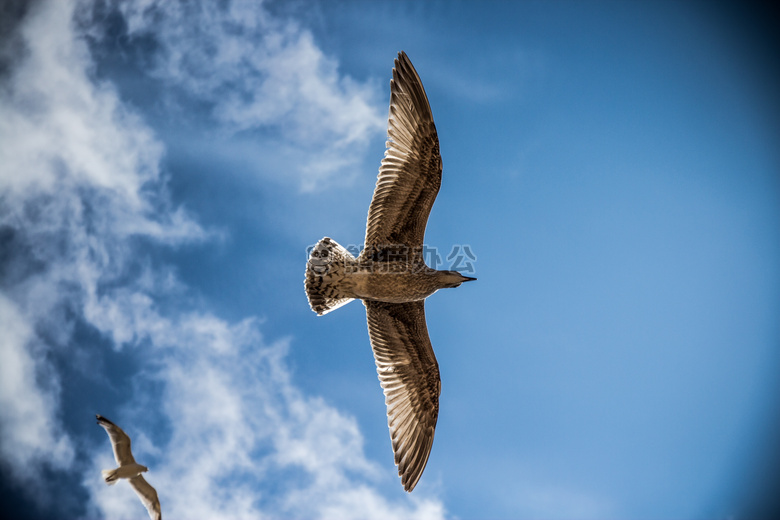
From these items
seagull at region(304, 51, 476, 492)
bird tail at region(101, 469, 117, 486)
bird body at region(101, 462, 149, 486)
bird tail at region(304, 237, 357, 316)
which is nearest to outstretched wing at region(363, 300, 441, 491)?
seagull at region(304, 51, 476, 492)

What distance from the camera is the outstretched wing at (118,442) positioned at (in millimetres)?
7160

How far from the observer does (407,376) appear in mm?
9203

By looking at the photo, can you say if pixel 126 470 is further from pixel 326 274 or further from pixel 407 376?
pixel 407 376

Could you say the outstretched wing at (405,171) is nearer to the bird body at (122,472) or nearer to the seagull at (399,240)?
the seagull at (399,240)

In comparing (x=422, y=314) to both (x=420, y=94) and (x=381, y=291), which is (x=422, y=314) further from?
(x=420, y=94)

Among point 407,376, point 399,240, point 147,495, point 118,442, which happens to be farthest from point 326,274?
point 147,495

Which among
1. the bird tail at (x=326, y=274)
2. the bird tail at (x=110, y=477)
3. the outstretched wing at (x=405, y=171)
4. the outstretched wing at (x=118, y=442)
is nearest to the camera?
the bird tail at (x=110, y=477)

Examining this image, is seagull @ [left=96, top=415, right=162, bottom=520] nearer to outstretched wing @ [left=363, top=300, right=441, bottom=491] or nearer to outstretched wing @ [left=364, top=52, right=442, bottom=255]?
outstretched wing @ [left=363, top=300, right=441, bottom=491]

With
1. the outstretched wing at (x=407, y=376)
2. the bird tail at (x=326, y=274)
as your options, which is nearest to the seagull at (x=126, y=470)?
the bird tail at (x=326, y=274)

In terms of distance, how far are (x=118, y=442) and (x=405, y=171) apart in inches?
214

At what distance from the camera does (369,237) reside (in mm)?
8297

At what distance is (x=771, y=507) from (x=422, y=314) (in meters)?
25.1

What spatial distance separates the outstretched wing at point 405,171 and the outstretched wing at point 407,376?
4.27 ft

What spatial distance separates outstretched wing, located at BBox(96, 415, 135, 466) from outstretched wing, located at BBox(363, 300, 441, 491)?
387 cm
